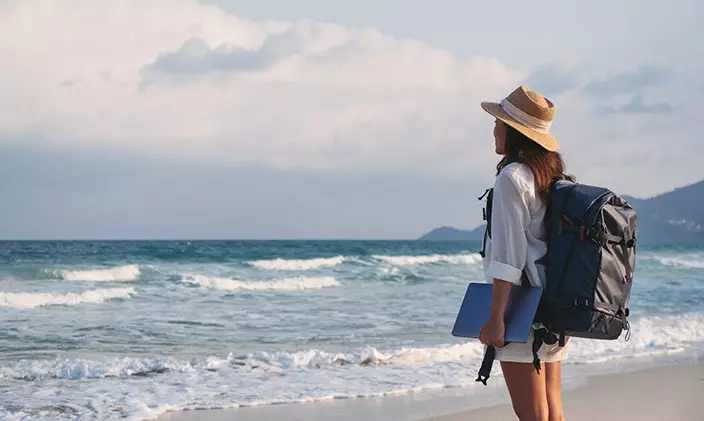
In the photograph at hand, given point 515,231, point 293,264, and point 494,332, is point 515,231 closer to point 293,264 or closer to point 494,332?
point 494,332

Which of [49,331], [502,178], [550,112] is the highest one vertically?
[550,112]

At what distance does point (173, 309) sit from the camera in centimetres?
1249

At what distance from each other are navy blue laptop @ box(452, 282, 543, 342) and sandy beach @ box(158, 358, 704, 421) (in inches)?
109

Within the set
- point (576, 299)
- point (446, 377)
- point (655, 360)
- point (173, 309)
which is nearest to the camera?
point (576, 299)

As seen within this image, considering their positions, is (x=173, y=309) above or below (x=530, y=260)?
below

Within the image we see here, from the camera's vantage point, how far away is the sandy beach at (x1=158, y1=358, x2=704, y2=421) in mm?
5324

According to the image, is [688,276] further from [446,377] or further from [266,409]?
[266,409]

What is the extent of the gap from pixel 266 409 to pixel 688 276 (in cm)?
1982

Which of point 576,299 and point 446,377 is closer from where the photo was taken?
point 576,299

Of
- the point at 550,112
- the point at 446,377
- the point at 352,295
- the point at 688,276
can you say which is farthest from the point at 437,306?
the point at 688,276

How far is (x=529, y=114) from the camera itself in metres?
2.65

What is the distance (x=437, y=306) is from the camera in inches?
→ 522

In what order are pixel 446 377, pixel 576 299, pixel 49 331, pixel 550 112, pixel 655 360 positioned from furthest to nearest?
pixel 49 331
pixel 655 360
pixel 446 377
pixel 550 112
pixel 576 299

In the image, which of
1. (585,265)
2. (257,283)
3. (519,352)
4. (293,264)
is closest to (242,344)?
(519,352)
